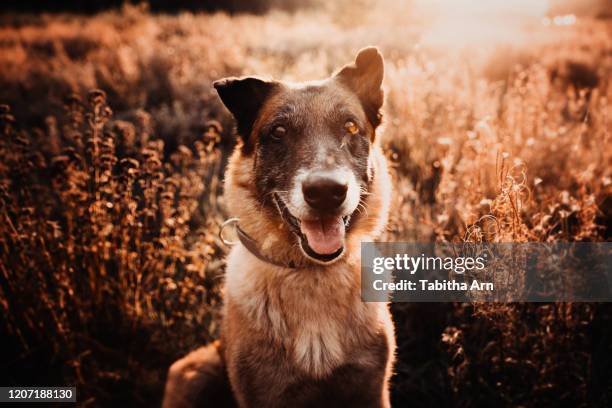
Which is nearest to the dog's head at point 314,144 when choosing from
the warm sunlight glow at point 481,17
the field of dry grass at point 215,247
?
the field of dry grass at point 215,247

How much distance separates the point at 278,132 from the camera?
2.67 m

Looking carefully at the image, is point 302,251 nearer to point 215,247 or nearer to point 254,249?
point 254,249

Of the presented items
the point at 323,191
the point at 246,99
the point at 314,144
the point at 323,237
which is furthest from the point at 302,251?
the point at 246,99

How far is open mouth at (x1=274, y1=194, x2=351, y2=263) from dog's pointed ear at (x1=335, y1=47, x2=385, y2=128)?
0.92m

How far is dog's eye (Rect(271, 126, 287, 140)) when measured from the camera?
8.69 feet

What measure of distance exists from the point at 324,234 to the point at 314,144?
516mm

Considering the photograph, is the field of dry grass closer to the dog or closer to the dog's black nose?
the dog

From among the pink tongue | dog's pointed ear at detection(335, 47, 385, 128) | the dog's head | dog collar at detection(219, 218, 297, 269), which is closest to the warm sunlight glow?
dog's pointed ear at detection(335, 47, 385, 128)

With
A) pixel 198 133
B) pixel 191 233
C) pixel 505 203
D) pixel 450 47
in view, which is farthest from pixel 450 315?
pixel 450 47

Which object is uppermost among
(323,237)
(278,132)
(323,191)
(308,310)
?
(278,132)

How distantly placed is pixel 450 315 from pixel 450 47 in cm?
769

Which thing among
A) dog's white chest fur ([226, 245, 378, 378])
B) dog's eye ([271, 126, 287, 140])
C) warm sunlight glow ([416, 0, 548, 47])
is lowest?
dog's white chest fur ([226, 245, 378, 378])

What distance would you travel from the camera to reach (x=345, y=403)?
250cm

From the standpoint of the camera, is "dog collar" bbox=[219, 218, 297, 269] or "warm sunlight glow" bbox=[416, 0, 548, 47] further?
"warm sunlight glow" bbox=[416, 0, 548, 47]
